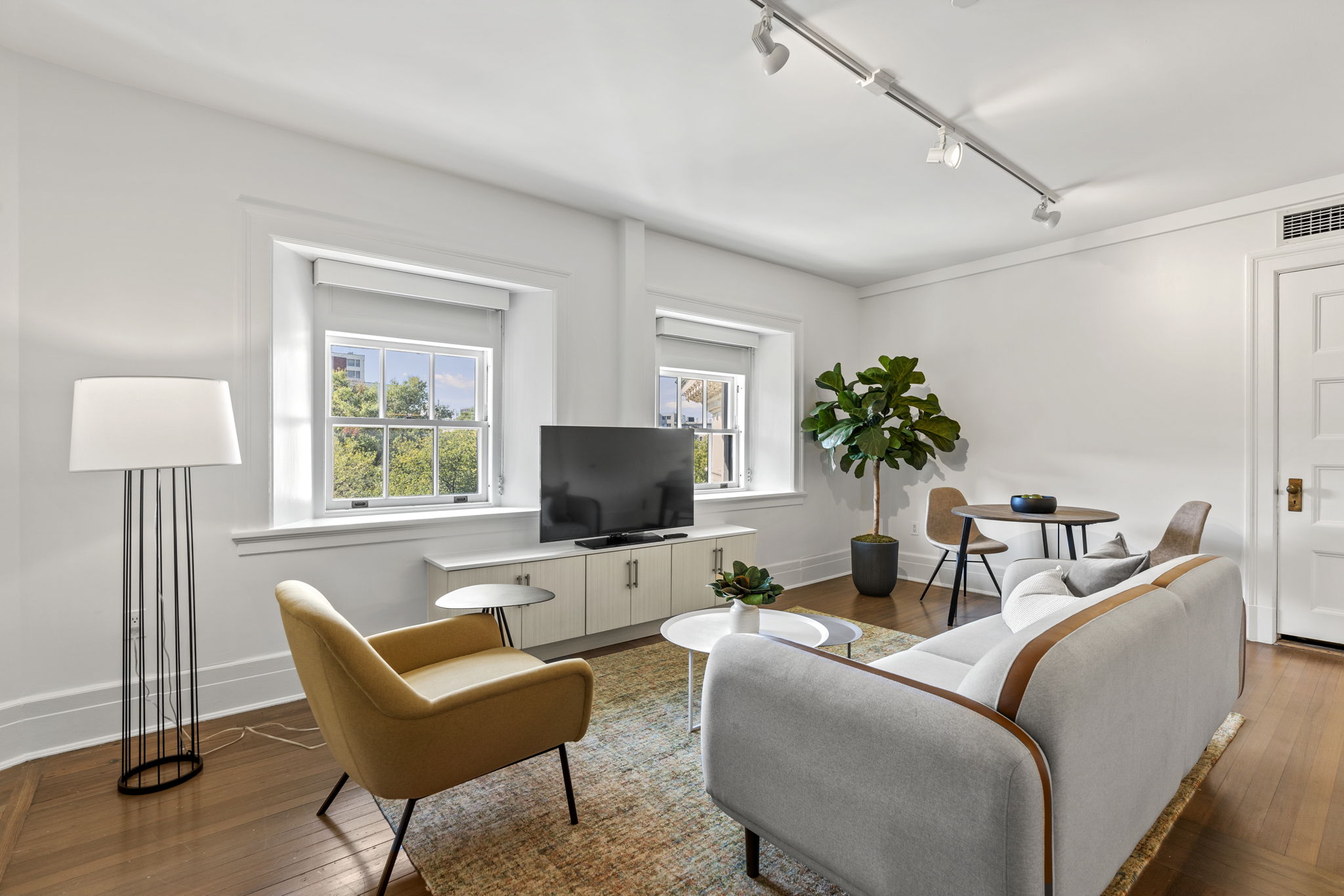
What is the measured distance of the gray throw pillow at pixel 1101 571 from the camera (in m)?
2.27

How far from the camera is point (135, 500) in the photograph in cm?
257

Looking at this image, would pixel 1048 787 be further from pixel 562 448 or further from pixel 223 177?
Answer: pixel 223 177

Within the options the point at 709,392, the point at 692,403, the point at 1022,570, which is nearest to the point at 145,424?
the point at 1022,570

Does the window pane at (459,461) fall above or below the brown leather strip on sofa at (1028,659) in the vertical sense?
above

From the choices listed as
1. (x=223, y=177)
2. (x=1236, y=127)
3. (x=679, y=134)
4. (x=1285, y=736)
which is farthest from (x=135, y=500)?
(x=1236, y=127)

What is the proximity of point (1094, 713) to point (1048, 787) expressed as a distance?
24 cm

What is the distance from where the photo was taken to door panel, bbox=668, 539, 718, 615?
3.91 metres

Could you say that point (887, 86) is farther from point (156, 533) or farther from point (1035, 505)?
point (156, 533)

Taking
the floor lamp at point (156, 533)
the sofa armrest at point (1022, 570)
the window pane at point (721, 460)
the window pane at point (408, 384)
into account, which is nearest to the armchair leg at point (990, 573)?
the sofa armrest at point (1022, 570)

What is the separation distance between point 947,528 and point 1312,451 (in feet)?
6.89

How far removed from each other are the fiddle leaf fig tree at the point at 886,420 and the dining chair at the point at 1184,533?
1496mm

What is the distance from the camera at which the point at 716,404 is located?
17.6 ft

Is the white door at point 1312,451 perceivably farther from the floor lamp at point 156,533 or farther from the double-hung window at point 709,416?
the floor lamp at point 156,533

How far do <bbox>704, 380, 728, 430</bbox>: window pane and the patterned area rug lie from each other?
10.1 ft
